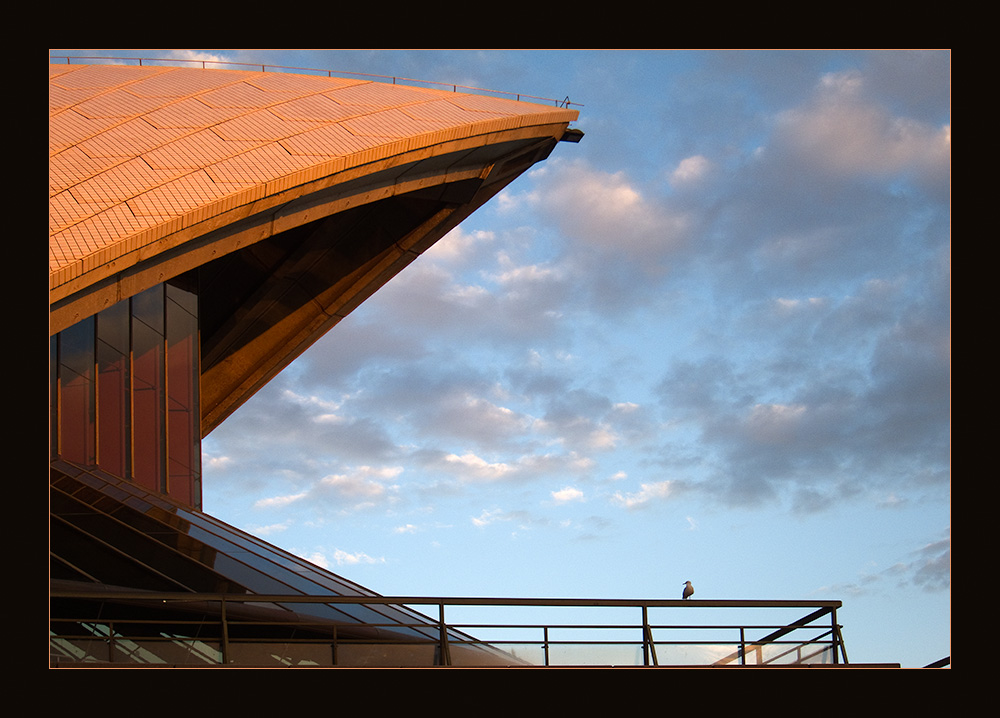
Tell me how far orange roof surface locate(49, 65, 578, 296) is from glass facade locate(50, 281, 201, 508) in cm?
360

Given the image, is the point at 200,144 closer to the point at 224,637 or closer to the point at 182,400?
the point at 182,400

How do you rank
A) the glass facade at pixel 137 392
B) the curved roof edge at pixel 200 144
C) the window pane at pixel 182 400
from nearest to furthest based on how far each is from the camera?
the curved roof edge at pixel 200 144 < the glass facade at pixel 137 392 < the window pane at pixel 182 400

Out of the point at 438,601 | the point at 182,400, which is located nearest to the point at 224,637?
the point at 438,601

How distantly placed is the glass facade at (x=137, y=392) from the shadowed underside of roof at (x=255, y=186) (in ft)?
6.30

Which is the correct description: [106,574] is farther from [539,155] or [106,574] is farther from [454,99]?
[539,155]

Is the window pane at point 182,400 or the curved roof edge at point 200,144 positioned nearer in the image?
the curved roof edge at point 200,144

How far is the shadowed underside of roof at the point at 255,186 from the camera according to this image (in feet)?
43.8

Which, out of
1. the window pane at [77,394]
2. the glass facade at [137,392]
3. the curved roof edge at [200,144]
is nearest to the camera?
the curved roof edge at [200,144]

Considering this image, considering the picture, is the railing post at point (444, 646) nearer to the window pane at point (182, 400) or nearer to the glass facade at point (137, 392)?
the glass facade at point (137, 392)

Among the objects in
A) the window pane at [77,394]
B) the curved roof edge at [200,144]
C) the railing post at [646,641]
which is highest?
the curved roof edge at [200,144]

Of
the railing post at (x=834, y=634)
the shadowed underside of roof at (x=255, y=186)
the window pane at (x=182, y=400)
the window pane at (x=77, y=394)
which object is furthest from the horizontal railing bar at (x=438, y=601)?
the window pane at (x=182, y=400)

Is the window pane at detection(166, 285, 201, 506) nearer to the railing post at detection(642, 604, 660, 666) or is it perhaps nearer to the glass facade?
the glass facade
